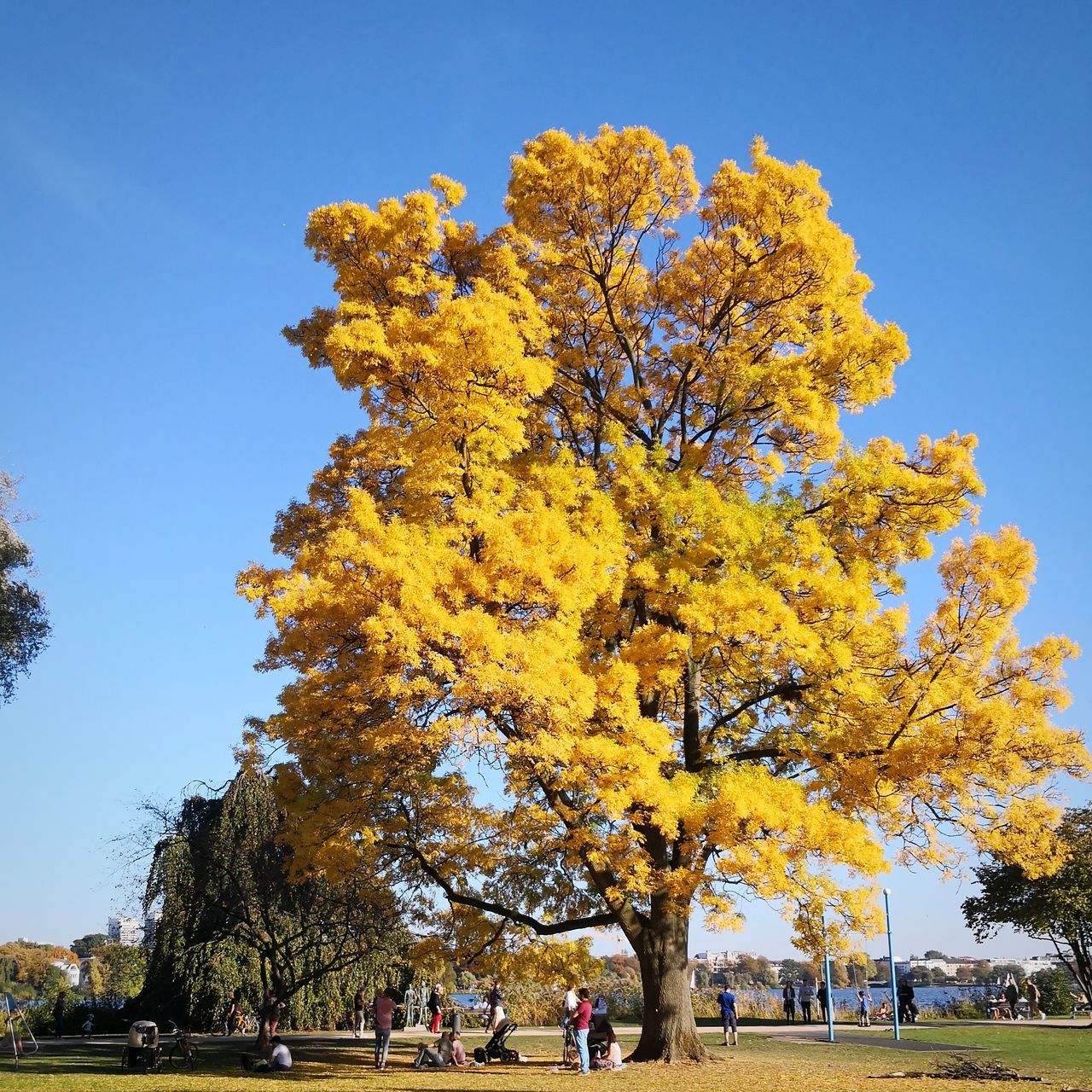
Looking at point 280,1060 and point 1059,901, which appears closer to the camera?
point 280,1060

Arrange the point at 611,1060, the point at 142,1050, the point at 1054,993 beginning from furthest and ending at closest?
1. the point at 1054,993
2. the point at 142,1050
3. the point at 611,1060

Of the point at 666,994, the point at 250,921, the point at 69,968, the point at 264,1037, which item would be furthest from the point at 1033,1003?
the point at 69,968

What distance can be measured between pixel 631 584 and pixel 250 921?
29.4 ft

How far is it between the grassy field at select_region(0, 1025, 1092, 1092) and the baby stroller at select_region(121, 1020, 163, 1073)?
0.48 meters

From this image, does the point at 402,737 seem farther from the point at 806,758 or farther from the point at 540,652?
the point at 806,758

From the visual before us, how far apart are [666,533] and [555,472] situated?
1.93 meters

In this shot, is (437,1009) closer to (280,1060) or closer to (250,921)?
(250,921)

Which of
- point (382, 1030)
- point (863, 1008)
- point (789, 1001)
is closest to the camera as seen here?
point (382, 1030)

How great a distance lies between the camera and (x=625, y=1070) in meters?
14.1

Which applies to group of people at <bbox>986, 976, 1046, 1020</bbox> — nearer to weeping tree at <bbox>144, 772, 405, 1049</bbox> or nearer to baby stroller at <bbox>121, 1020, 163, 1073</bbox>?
weeping tree at <bbox>144, 772, 405, 1049</bbox>

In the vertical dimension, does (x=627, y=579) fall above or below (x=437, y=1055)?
above

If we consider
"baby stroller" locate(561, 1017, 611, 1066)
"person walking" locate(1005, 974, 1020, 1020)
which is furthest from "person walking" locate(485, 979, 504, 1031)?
"person walking" locate(1005, 974, 1020, 1020)

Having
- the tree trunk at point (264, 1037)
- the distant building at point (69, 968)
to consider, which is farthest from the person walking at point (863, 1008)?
the distant building at point (69, 968)

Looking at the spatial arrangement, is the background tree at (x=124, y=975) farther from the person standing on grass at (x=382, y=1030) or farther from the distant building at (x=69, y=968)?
the distant building at (x=69, y=968)
